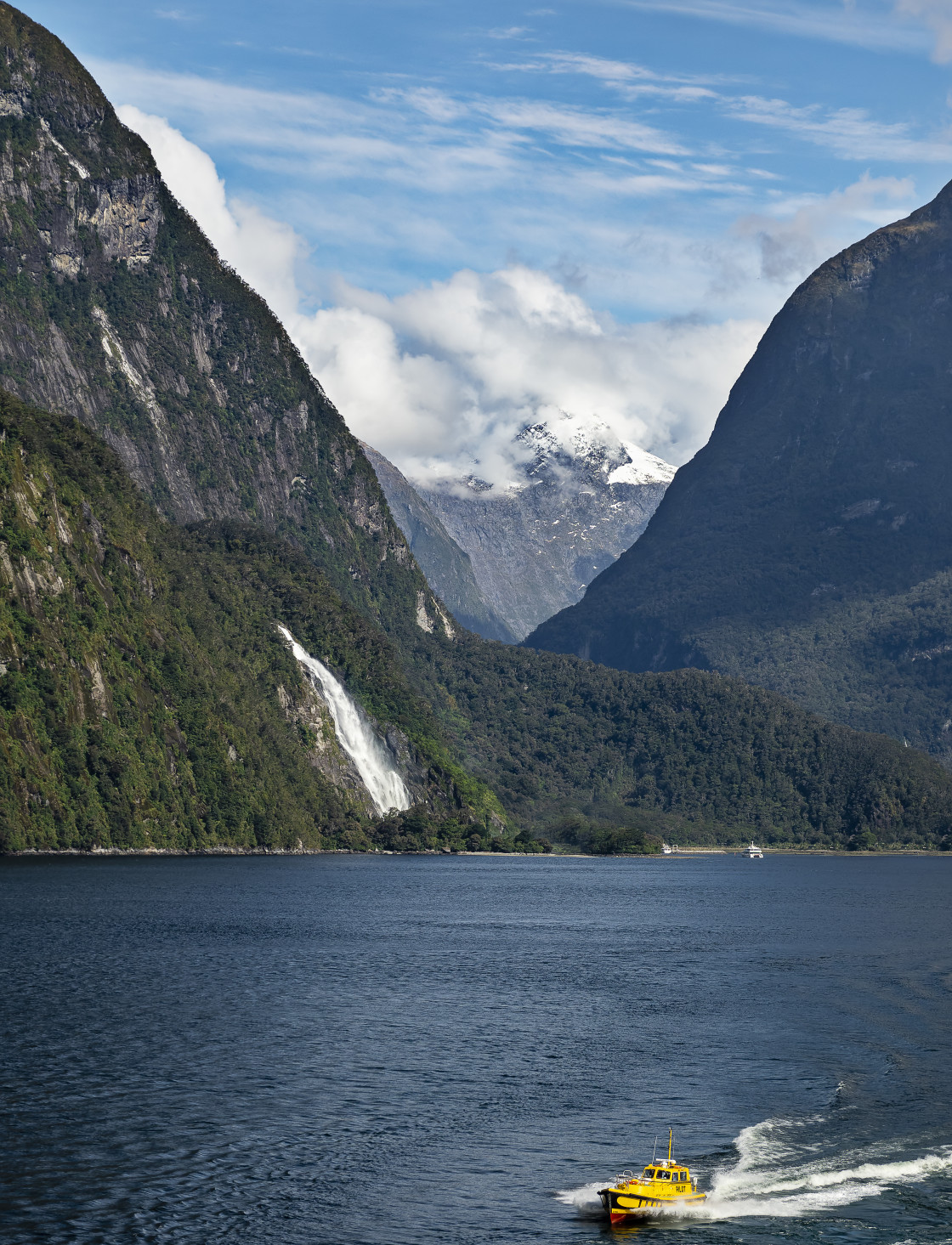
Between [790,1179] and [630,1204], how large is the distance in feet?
26.4

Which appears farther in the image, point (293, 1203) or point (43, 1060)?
point (43, 1060)

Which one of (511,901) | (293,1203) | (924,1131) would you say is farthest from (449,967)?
(511,901)

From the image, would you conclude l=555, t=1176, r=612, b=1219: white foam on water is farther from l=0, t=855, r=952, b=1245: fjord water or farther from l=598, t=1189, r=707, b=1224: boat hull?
l=598, t=1189, r=707, b=1224: boat hull

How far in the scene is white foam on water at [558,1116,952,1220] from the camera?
164 ft

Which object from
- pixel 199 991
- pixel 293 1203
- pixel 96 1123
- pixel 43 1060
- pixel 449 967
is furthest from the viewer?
pixel 449 967

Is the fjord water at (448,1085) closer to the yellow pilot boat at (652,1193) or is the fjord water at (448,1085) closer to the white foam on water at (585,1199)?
the white foam on water at (585,1199)

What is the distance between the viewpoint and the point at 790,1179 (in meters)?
53.2

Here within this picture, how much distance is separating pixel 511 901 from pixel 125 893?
47.7 meters

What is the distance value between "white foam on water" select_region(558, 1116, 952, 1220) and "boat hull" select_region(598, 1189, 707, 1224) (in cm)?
31

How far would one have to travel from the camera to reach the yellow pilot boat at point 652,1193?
4819 centimetres

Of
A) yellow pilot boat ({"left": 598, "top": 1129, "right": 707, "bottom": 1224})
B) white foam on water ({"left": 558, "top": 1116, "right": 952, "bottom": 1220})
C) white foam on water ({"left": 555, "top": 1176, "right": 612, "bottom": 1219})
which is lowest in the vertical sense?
white foam on water ({"left": 558, "top": 1116, "right": 952, "bottom": 1220})

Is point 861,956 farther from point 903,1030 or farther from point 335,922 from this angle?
point 335,922

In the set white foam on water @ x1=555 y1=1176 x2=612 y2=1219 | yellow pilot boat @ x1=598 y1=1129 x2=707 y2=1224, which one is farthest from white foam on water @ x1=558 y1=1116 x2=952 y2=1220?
yellow pilot boat @ x1=598 y1=1129 x2=707 y2=1224

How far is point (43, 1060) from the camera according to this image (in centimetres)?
6762
